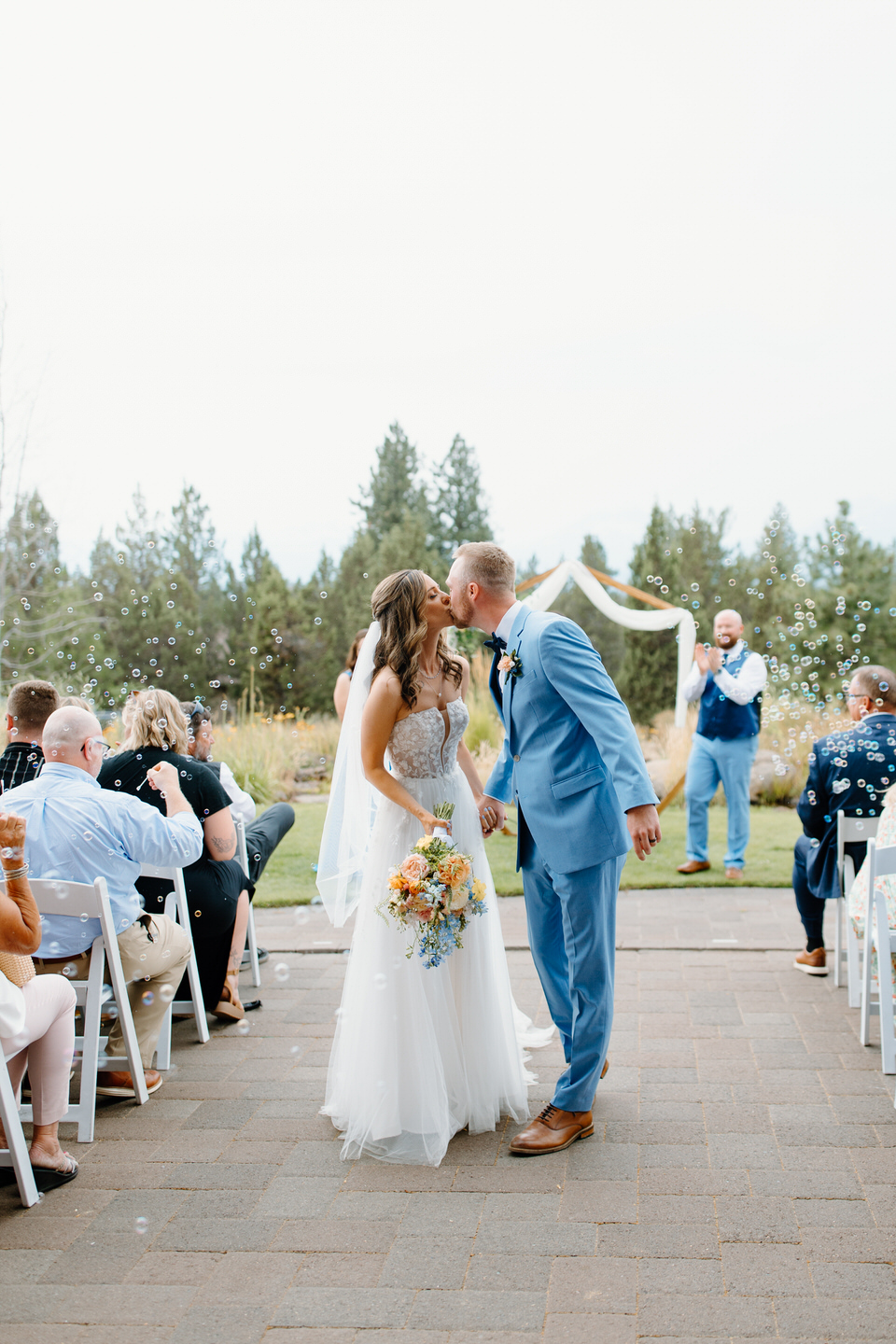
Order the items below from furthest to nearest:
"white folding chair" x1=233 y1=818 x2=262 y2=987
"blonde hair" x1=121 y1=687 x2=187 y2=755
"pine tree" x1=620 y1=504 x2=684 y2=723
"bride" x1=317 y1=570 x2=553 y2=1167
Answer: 1. "pine tree" x1=620 y1=504 x2=684 y2=723
2. "white folding chair" x1=233 y1=818 x2=262 y2=987
3. "blonde hair" x1=121 y1=687 x2=187 y2=755
4. "bride" x1=317 y1=570 x2=553 y2=1167

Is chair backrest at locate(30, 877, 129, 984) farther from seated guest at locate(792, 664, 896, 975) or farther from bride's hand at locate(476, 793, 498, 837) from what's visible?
seated guest at locate(792, 664, 896, 975)

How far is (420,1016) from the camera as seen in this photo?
11.2 ft

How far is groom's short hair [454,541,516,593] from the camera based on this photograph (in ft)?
11.1

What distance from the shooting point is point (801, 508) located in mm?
73688

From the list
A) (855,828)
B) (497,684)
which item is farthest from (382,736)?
(855,828)

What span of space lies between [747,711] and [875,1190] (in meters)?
4.41

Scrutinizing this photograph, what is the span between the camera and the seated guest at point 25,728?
4160 mm

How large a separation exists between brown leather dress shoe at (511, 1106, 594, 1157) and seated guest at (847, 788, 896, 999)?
144cm

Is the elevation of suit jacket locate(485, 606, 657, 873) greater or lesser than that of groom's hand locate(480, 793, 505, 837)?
greater

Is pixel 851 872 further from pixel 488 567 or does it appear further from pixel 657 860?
pixel 657 860

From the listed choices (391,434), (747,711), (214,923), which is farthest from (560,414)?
(214,923)

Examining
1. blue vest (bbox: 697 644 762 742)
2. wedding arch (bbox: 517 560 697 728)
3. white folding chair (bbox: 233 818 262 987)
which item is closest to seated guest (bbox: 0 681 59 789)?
white folding chair (bbox: 233 818 262 987)

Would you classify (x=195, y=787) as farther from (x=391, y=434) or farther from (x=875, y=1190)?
(x=391, y=434)

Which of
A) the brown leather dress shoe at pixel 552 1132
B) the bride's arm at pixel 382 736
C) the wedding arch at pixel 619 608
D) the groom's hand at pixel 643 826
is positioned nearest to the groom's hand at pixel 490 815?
the bride's arm at pixel 382 736
